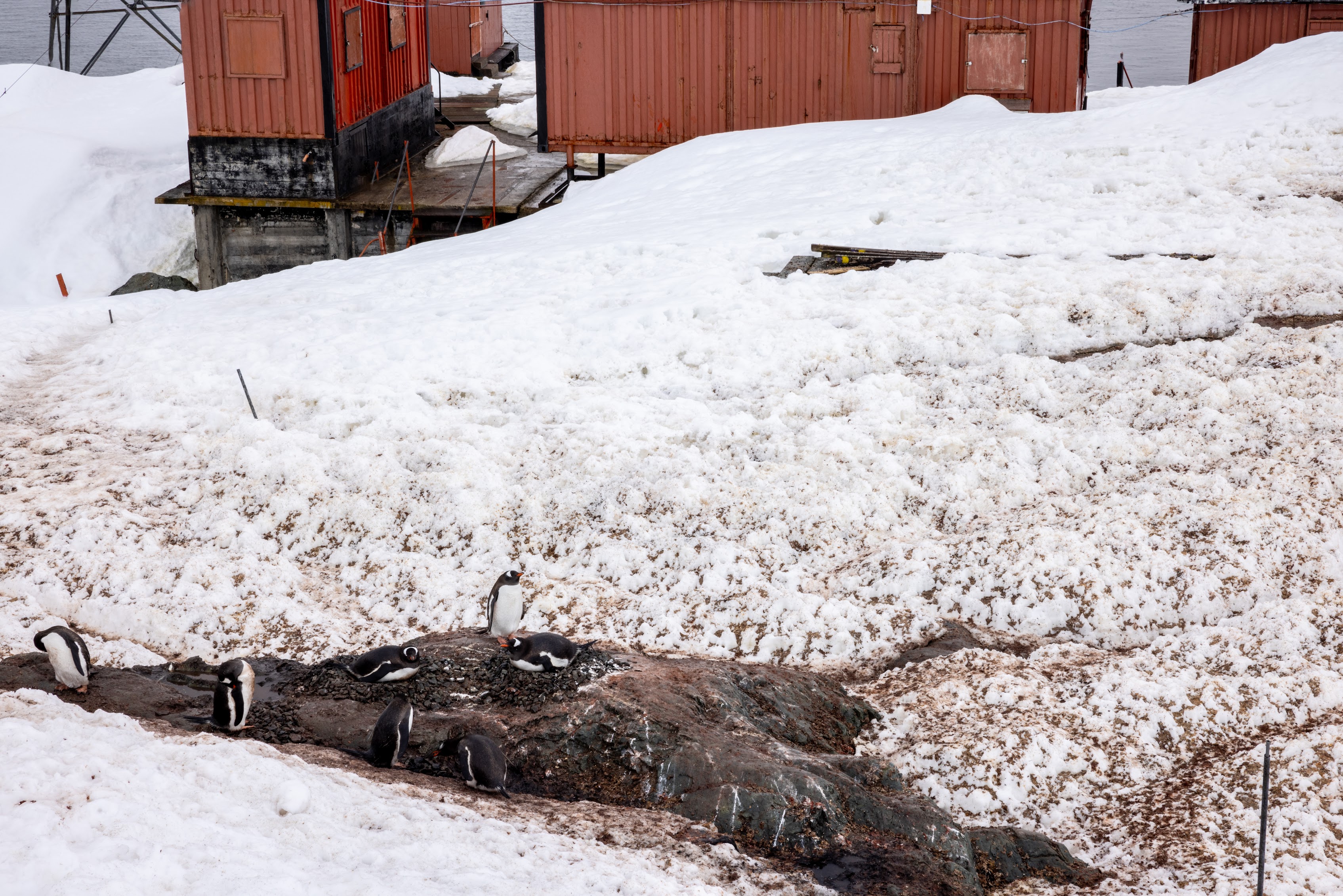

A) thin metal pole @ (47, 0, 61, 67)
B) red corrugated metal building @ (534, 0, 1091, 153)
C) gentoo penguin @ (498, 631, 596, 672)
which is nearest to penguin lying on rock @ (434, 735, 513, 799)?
gentoo penguin @ (498, 631, 596, 672)

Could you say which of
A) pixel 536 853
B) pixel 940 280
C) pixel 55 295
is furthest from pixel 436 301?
pixel 55 295

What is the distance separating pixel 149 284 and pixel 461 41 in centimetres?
1546

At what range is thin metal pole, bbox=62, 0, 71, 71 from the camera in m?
23.3

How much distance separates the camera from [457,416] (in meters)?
9.94

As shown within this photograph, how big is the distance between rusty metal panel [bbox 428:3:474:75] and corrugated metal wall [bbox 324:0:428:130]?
8.29m

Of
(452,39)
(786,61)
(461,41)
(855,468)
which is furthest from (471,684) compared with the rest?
(461,41)

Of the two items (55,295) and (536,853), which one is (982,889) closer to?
(536,853)

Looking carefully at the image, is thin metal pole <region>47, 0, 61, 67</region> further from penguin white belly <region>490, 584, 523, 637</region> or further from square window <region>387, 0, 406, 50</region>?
penguin white belly <region>490, 584, 523, 637</region>

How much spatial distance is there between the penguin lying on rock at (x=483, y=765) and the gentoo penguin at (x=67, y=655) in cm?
215

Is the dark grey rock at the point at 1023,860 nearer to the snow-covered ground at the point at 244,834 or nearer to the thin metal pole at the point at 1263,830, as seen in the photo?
the thin metal pole at the point at 1263,830

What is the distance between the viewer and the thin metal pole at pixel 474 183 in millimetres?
19750

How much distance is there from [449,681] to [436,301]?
7.27 meters

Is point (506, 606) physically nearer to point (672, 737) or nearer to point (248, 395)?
point (672, 737)

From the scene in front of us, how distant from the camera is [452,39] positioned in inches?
1315
